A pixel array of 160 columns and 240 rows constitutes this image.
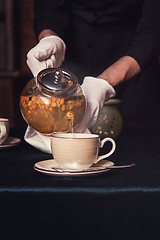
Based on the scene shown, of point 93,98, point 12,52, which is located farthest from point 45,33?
point 12,52

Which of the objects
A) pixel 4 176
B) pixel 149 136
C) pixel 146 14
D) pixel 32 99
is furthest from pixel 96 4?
pixel 4 176

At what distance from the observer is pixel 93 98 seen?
85cm

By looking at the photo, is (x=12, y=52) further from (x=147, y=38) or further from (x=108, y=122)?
(x=108, y=122)

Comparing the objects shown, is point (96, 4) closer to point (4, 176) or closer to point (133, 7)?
point (133, 7)

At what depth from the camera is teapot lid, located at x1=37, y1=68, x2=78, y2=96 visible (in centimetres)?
68

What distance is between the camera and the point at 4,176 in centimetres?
53

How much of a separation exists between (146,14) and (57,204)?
0.94 meters

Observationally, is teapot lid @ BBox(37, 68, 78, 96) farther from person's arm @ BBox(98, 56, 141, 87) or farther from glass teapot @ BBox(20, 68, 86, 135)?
person's arm @ BBox(98, 56, 141, 87)

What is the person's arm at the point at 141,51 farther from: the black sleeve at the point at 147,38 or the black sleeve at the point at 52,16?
the black sleeve at the point at 52,16

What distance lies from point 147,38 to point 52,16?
16.3 inches

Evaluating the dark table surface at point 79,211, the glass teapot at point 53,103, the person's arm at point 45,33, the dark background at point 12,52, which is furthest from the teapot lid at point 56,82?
the dark background at point 12,52

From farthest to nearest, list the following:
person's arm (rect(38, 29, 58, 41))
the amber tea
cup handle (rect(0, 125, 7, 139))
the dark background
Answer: the dark background, person's arm (rect(38, 29, 58, 41)), cup handle (rect(0, 125, 7, 139)), the amber tea

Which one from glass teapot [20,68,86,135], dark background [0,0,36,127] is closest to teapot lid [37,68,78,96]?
glass teapot [20,68,86,135]

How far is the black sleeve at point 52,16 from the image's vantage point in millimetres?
1289
